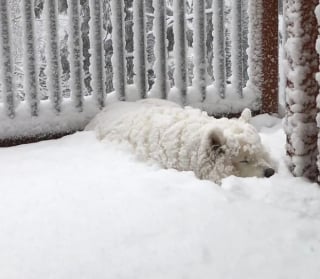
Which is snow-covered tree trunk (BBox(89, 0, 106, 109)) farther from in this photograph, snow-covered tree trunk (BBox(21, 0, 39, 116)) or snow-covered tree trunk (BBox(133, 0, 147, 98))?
snow-covered tree trunk (BBox(21, 0, 39, 116))

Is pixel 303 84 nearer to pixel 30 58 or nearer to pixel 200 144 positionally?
pixel 200 144

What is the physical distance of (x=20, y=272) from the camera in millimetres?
2406

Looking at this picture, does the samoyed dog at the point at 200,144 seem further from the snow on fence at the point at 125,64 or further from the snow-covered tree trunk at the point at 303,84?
the snow on fence at the point at 125,64

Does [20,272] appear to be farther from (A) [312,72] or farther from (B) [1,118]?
(B) [1,118]

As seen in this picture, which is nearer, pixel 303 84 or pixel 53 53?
pixel 303 84

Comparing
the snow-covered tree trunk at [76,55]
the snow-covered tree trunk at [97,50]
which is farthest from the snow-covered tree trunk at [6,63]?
the snow-covered tree trunk at [97,50]

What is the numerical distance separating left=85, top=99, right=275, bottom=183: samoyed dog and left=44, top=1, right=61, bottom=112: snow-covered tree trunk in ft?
3.61

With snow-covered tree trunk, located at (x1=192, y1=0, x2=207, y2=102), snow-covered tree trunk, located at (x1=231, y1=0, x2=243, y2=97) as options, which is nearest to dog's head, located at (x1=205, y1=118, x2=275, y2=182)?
snow-covered tree trunk, located at (x1=192, y1=0, x2=207, y2=102)

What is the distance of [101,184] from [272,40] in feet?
11.3

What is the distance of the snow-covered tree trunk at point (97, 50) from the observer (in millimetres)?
5816

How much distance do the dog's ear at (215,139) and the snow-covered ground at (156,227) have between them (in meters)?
0.45

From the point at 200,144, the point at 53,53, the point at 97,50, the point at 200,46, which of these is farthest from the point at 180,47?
the point at 200,144

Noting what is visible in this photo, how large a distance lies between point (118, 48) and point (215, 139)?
6.86 ft

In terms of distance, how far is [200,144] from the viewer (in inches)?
167
